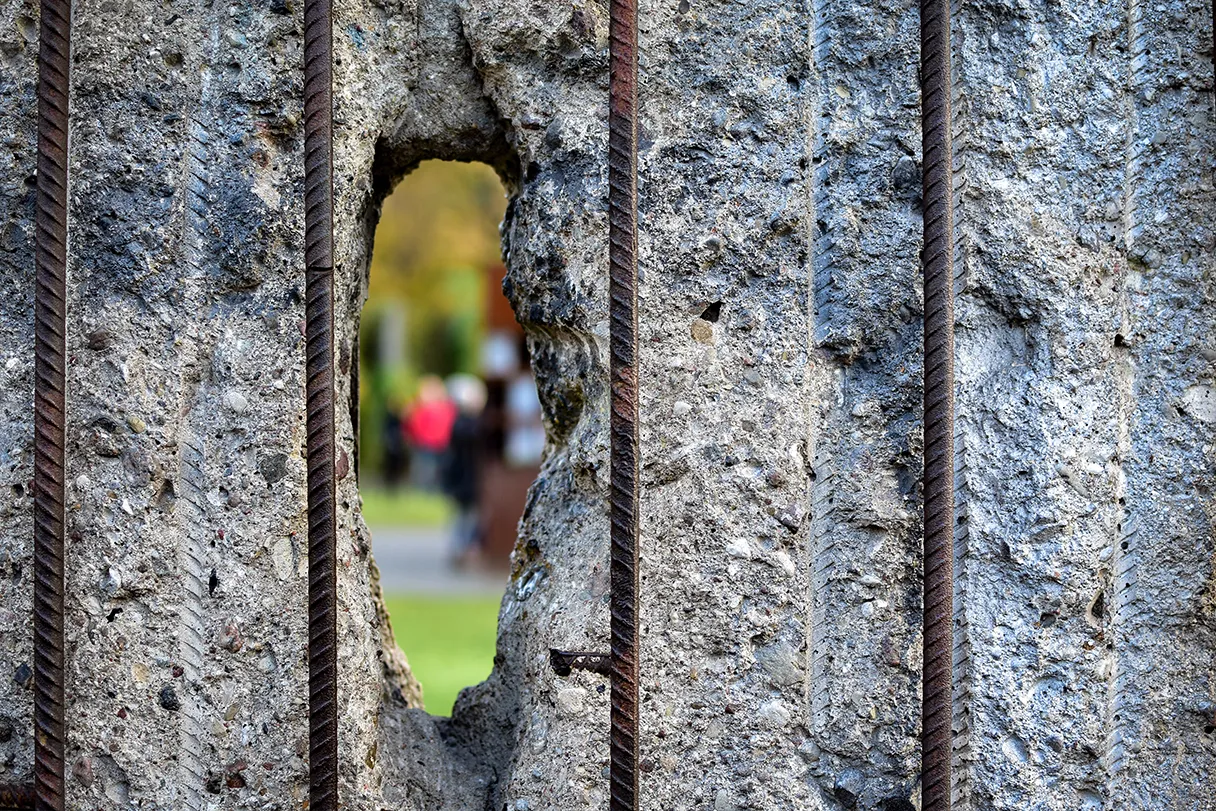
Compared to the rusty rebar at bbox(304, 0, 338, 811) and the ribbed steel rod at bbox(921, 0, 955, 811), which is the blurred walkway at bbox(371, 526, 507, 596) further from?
the ribbed steel rod at bbox(921, 0, 955, 811)

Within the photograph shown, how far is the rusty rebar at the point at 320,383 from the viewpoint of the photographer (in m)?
1.62

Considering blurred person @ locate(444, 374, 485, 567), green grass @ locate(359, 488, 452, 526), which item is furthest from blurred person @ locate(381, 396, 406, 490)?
blurred person @ locate(444, 374, 485, 567)

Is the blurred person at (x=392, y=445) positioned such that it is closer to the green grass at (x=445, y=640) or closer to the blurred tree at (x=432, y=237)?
the blurred tree at (x=432, y=237)

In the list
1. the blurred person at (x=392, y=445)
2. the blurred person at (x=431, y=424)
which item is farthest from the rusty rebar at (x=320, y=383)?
the blurred person at (x=392, y=445)

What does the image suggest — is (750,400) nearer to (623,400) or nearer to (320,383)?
(623,400)

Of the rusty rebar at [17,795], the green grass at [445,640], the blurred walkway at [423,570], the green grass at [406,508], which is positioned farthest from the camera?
the green grass at [406,508]

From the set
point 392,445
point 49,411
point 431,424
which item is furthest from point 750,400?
point 392,445

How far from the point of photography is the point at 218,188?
1.78 meters

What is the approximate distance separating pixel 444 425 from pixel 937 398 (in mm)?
14274

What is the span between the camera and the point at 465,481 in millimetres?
11000

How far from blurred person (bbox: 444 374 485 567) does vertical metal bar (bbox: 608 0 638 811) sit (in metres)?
9.08

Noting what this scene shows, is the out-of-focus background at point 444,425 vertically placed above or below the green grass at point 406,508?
above

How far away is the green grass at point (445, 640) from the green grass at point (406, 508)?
476 centimetres

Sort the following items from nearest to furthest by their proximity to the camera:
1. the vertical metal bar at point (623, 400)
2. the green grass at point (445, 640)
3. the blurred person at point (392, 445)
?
the vertical metal bar at point (623, 400)
the green grass at point (445, 640)
the blurred person at point (392, 445)
